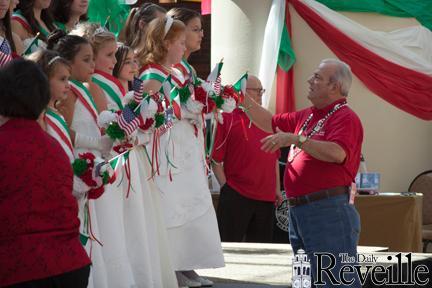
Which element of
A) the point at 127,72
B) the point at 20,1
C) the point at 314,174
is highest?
the point at 20,1

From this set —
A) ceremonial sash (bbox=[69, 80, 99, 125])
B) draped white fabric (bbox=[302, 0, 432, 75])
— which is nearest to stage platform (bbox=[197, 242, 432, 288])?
ceremonial sash (bbox=[69, 80, 99, 125])

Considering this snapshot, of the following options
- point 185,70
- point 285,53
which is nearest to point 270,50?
point 285,53

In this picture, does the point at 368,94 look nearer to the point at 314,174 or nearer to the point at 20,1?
the point at 314,174

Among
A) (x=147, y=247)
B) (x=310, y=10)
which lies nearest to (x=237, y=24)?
(x=310, y=10)

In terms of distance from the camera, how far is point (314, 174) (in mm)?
5941

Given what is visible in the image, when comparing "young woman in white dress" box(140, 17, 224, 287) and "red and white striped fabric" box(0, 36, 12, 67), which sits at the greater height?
"red and white striped fabric" box(0, 36, 12, 67)

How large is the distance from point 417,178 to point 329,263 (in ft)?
19.7

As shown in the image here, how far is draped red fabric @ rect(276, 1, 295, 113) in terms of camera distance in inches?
422

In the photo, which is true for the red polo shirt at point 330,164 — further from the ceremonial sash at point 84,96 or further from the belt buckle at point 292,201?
the ceremonial sash at point 84,96

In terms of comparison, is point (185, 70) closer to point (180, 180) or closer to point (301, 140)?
point (180, 180)

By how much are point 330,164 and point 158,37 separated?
1.33 metres

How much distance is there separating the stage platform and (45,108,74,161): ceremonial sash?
1.95m

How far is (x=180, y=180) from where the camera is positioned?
609cm

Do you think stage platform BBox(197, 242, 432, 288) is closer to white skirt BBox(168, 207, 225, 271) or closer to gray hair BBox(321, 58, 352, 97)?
white skirt BBox(168, 207, 225, 271)
